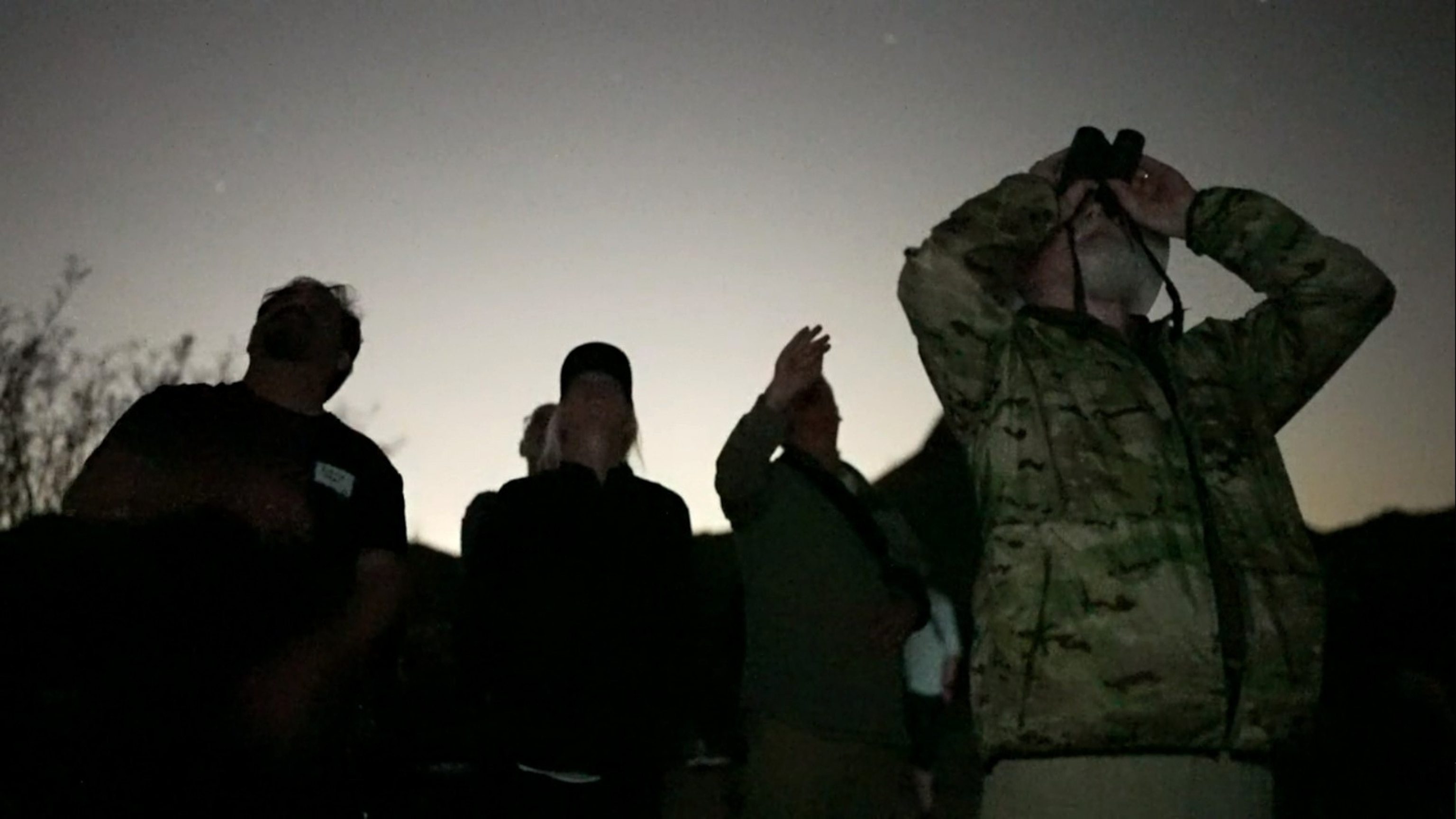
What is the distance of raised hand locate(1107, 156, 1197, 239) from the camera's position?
8.65 feet

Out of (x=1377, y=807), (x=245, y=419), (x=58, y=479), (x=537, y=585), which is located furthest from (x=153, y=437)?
(x=58, y=479)

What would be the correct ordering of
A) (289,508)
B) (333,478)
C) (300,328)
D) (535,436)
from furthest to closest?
1. (535,436)
2. (300,328)
3. (333,478)
4. (289,508)

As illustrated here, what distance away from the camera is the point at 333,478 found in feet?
9.96

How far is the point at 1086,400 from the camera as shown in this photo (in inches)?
92.4

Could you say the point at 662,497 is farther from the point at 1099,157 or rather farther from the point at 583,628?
the point at 1099,157

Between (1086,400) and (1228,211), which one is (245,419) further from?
(1228,211)

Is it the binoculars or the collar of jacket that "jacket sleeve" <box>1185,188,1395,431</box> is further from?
the collar of jacket

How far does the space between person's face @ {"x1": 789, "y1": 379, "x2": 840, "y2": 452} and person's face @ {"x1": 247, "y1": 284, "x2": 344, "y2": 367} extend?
1.58 m

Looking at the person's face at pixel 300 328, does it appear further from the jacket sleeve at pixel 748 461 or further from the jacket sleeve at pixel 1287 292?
the jacket sleeve at pixel 1287 292

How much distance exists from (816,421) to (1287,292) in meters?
1.96

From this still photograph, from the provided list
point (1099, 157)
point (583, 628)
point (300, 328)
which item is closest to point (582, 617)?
point (583, 628)

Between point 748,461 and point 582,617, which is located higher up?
point 748,461

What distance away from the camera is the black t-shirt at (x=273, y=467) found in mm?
2859

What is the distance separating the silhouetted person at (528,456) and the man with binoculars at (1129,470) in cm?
170
